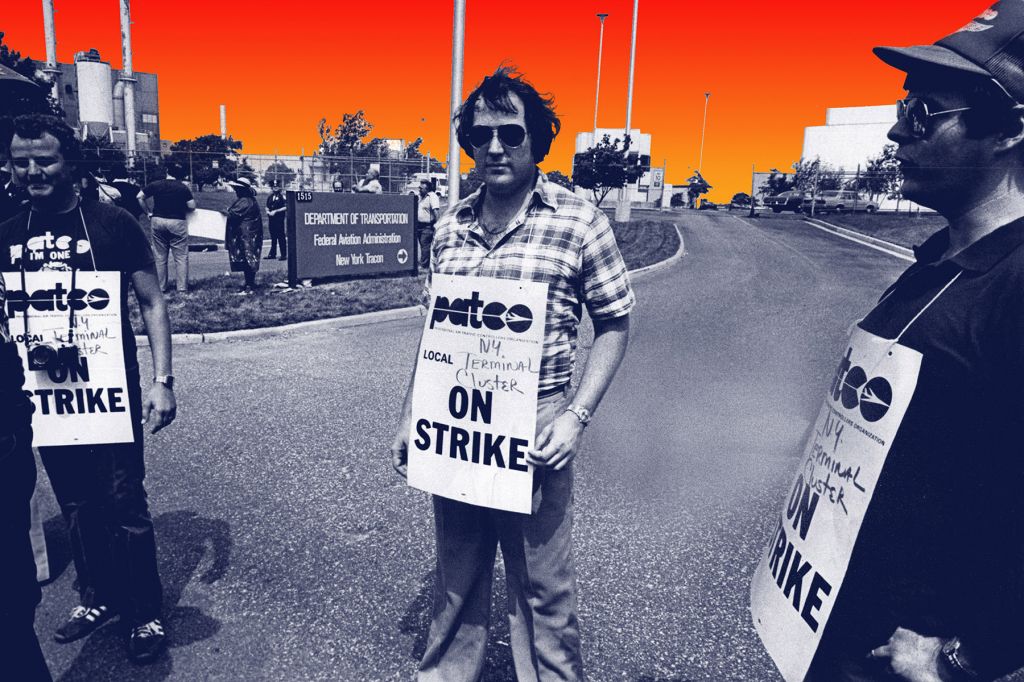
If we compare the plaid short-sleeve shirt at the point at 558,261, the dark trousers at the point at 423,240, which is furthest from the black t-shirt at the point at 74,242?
the dark trousers at the point at 423,240

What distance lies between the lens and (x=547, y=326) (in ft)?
7.54

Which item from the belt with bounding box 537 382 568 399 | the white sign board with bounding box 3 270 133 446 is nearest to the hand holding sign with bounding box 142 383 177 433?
the white sign board with bounding box 3 270 133 446

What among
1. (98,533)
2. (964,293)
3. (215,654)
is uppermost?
(964,293)

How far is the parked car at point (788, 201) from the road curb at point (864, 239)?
21.1 feet

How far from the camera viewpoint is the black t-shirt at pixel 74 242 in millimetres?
2885

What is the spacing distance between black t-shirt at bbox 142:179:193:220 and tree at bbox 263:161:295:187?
38.6 feet

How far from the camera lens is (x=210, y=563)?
145 inches

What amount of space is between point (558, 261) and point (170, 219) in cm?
1040

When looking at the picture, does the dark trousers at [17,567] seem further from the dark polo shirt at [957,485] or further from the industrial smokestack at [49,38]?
the industrial smokestack at [49,38]

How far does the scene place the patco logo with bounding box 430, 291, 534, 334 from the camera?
2.25 m

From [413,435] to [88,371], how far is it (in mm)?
1420

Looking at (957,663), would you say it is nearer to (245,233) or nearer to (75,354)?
(75,354)

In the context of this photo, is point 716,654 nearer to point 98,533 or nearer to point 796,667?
point 796,667

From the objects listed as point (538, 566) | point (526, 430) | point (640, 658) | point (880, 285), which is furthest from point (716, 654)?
point (880, 285)
